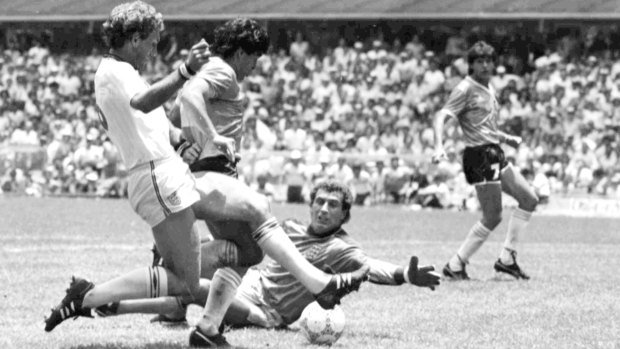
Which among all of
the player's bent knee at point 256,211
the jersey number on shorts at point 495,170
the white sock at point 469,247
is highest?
the player's bent knee at point 256,211

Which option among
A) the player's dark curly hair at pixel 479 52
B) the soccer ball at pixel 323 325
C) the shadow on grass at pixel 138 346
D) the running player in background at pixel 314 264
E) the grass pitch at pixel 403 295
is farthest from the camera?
the player's dark curly hair at pixel 479 52

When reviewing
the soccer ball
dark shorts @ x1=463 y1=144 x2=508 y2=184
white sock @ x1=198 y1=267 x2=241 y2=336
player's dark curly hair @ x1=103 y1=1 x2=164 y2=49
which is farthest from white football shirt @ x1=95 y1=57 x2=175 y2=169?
dark shorts @ x1=463 y1=144 x2=508 y2=184

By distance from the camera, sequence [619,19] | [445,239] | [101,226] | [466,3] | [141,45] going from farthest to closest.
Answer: [466,3], [619,19], [101,226], [445,239], [141,45]

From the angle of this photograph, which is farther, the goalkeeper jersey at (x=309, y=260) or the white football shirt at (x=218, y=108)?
the goalkeeper jersey at (x=309, y=260)

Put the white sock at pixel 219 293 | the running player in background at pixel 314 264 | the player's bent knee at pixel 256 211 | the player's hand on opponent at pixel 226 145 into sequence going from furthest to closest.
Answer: the running player in background at pixel 314 264 → the white sock at pixel 219 293 → the player's bent knee at pixel 256 211 → the player's hand on opponent at pixel 226 145

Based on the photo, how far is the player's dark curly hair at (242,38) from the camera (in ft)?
24.3

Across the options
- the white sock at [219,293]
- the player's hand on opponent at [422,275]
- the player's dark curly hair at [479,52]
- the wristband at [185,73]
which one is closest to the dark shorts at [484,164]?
the player's dark curly hair at [479,52]

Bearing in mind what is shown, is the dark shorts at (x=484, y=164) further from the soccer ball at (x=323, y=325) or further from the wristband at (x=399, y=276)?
the soccer ball at (x=323, y=325)

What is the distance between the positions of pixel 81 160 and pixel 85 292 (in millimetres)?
26033

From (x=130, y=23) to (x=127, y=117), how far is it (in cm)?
51

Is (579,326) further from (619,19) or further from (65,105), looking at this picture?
(65,105)

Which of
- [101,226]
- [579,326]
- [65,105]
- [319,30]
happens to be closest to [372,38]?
[319,30]

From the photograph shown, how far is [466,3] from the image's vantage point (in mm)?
35469

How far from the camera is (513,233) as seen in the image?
12836 millimetres
